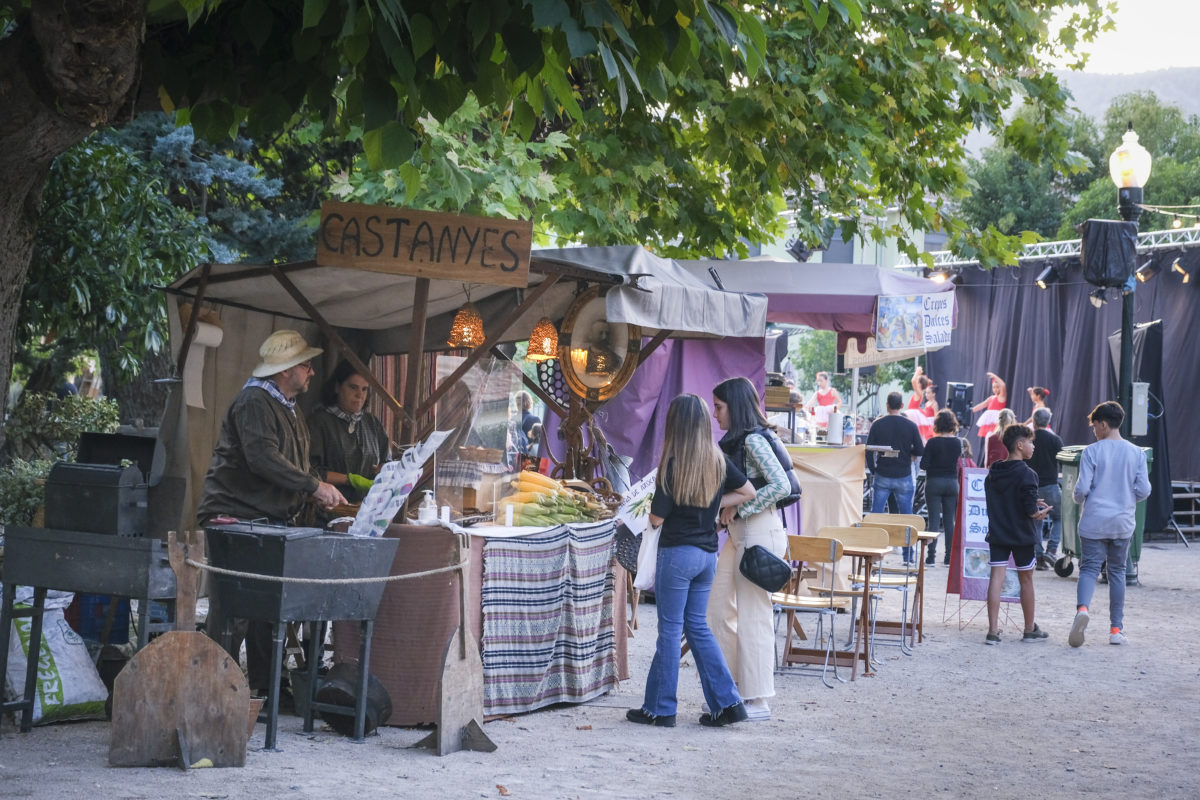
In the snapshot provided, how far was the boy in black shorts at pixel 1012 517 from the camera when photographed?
1093 cm

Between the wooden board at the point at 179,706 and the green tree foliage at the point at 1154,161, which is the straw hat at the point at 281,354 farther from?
the green tree foliage at the point at 1154,161

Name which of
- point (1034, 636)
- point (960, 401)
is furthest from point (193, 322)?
point (960, 401)

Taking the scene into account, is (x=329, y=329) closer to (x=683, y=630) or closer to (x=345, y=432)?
(x=345, y=432)

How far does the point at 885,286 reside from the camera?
39.0ft

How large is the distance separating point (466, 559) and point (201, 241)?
15.8 ft

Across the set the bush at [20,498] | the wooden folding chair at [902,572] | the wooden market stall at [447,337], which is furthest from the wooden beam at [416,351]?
the wooden folding chair at [902,572]

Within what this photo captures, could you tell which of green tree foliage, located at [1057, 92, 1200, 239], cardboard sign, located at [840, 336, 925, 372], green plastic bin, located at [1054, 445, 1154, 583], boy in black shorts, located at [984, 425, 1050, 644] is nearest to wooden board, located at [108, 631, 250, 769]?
boy in black shorts, located at [984, 425, 1050, 644]

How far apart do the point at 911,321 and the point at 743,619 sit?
192 inches

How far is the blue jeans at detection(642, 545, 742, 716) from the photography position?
24.1 feet

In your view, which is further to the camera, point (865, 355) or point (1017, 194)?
point (1017, 194)

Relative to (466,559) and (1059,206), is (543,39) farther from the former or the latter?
(1059,206)

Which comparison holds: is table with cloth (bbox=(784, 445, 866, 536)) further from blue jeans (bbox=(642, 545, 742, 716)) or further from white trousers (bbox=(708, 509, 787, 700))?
blue jeans (bbox=(642, 545, 742, 716))

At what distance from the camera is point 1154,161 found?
3844cm

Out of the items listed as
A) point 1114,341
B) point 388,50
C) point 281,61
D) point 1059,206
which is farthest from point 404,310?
point 1059,206
